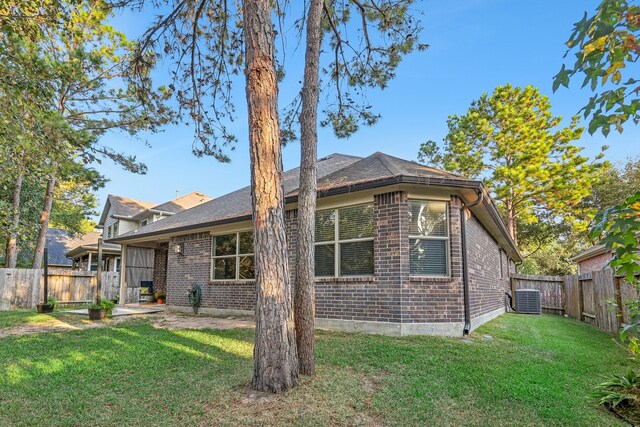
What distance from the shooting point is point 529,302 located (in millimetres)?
13688

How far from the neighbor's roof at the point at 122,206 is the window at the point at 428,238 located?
20918mm

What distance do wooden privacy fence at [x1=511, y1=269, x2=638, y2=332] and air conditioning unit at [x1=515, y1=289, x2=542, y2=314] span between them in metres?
1.06

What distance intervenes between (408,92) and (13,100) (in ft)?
30.8

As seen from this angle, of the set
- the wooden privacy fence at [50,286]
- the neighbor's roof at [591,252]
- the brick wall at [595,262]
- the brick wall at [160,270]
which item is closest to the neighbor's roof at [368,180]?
the brick wall at [160,270]

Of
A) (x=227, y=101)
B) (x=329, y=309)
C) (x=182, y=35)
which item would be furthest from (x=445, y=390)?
(x=182, y=35)

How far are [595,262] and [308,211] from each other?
1772 centimetres

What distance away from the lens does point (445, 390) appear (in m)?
3.86

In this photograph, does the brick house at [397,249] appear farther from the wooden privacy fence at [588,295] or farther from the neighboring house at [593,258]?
the neighboring house at [593,258]

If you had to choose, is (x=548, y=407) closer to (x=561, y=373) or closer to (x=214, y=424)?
(x=561, y=373)

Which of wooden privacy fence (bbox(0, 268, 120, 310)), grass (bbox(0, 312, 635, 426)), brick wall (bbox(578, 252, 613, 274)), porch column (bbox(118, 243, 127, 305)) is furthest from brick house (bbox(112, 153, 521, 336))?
wooden privacy fence (bbox(0, 268, 120, 310))

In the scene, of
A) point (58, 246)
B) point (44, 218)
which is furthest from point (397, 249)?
point (58, 246)

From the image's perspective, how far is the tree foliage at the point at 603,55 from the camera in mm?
1900

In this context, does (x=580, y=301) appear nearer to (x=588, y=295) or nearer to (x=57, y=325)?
(x=588, y=295)

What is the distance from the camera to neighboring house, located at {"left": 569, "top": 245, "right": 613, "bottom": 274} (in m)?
14.6
